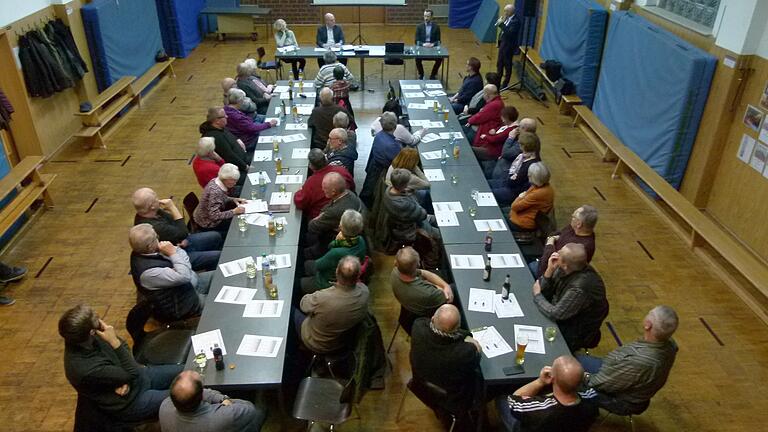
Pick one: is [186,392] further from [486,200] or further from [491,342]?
[486,200]

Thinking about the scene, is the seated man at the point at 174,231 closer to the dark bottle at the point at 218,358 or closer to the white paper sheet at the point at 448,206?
the dark bottle at the point at 218,358

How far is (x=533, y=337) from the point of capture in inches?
167

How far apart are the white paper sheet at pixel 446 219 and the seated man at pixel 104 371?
3.00 metres

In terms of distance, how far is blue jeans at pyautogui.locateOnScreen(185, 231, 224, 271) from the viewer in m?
5.62

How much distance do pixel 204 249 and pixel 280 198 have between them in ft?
3.19

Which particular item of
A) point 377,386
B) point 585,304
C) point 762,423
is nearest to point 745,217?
point 762,423

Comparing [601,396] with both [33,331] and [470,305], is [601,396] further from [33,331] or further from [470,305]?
[33,331]

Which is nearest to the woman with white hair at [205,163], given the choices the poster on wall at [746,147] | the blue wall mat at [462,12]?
the poster on wall at [746,147]

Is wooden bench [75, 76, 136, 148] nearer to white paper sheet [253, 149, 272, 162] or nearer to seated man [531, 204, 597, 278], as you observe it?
white paper sheet [253, 149, 272, 162]

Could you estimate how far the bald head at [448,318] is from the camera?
3.72m

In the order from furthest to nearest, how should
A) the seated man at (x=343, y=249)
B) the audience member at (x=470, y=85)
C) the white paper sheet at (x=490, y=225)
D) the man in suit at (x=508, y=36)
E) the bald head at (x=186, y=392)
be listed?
1. the man in suit at (x=508, y=36)
2. the audience member at (x=470, y=85)
3. the white paper sheet at (x=490, y=225)
4. the seated man at (x=343, y=249)
5. the bald head at (x=186, y=392)

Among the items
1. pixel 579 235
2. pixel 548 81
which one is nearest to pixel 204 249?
pixel 579 235

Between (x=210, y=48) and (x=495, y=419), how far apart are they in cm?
1319

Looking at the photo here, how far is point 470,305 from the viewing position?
456 centimetres
